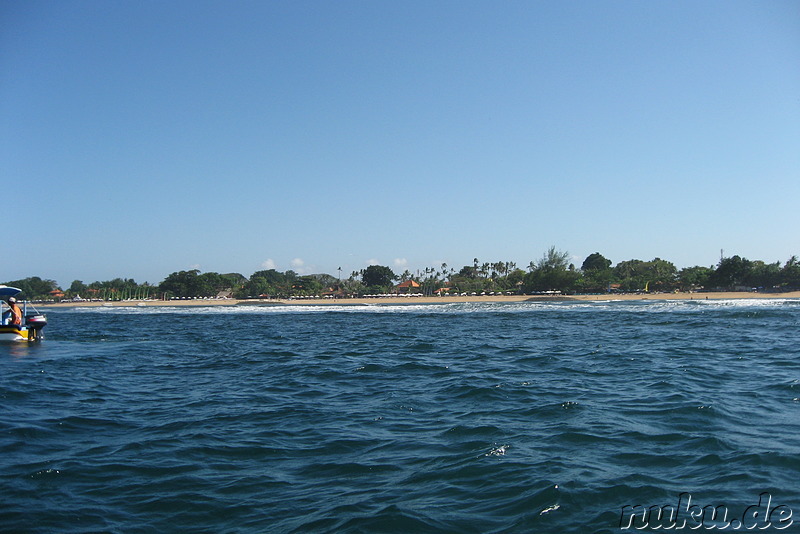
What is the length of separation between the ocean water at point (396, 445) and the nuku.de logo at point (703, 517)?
0.06 m

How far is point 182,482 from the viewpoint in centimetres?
672

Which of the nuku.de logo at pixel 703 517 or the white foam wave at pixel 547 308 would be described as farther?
the white foam wave at pixel 547 308

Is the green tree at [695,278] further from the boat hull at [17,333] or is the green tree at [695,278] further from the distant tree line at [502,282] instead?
the boat hull at [17,333]

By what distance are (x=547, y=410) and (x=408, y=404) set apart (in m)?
2.74

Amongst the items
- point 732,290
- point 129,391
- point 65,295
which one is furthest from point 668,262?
point 65,295

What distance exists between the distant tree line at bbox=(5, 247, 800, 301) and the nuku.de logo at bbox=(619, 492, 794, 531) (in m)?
112

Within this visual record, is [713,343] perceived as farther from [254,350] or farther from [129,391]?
[129,391]

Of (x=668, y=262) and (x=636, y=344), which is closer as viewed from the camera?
(x=636, y=344)

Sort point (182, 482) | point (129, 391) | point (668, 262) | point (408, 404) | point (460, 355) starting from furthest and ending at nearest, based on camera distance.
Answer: point (668, 262) < point (460, 355) < point (129, 391) < point (408, 404) < point (182, 482)

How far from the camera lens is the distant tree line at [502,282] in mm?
105000

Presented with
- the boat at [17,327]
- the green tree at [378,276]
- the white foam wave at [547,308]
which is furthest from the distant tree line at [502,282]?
the boat at [17,327]

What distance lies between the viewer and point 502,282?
138375 millimetres

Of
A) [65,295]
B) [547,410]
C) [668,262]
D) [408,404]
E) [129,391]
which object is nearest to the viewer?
[547,410]

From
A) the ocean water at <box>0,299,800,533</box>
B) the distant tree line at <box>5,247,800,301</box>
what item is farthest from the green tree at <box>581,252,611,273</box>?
the ocean water at <box>0,299,800,533</box>
